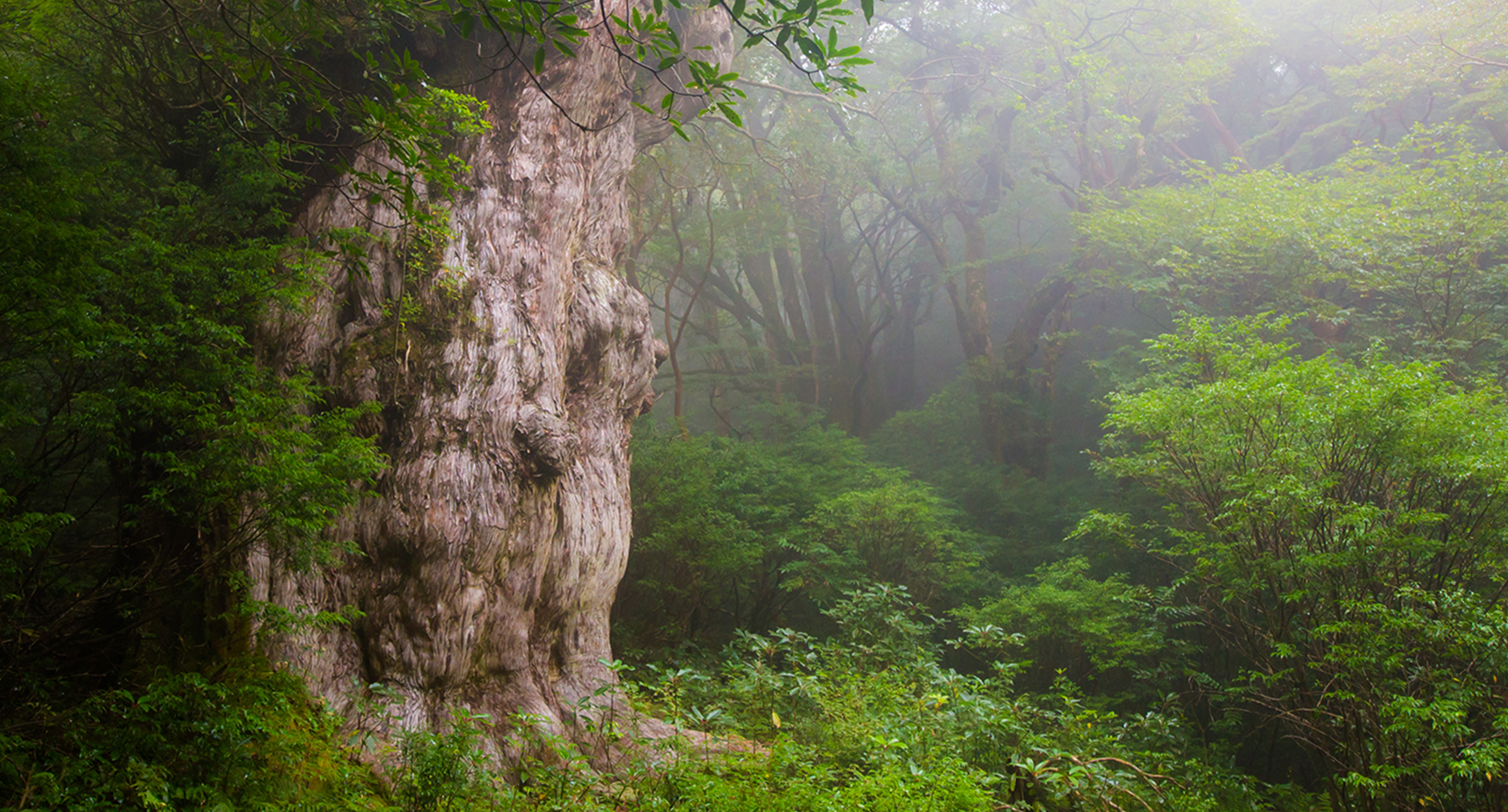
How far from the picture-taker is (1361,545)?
182 inches

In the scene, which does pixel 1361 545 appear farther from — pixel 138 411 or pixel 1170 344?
pixel 138 411

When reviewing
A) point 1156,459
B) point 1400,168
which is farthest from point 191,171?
point 1400,168

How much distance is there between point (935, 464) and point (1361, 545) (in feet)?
30.0

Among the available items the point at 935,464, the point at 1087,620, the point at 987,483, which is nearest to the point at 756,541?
the point at 1087,620

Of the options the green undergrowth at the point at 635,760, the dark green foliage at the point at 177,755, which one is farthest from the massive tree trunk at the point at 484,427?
the dark green foliage at the point at 177,755

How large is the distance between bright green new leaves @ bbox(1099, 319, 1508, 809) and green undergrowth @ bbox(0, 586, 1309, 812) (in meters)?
0.92

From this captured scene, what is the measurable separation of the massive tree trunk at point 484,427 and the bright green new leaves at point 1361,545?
4.40 meters

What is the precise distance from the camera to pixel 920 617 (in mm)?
8992

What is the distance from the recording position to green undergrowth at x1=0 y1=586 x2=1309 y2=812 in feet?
7.73

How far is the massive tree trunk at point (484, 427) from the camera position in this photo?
4.00m

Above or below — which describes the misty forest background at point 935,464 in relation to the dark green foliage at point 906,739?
above

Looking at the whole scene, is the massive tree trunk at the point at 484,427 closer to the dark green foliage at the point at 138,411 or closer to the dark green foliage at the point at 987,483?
the dark green foliage at the point at 138,411

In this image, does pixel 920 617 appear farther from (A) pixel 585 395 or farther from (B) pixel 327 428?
(B) pixel 327 428

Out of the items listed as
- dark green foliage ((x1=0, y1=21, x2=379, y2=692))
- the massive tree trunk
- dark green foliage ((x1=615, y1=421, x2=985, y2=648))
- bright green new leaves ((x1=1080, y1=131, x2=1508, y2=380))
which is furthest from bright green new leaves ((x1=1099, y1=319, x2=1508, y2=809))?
dark green foliage ((x1=0, y1=21, x2=379, y2=692))
